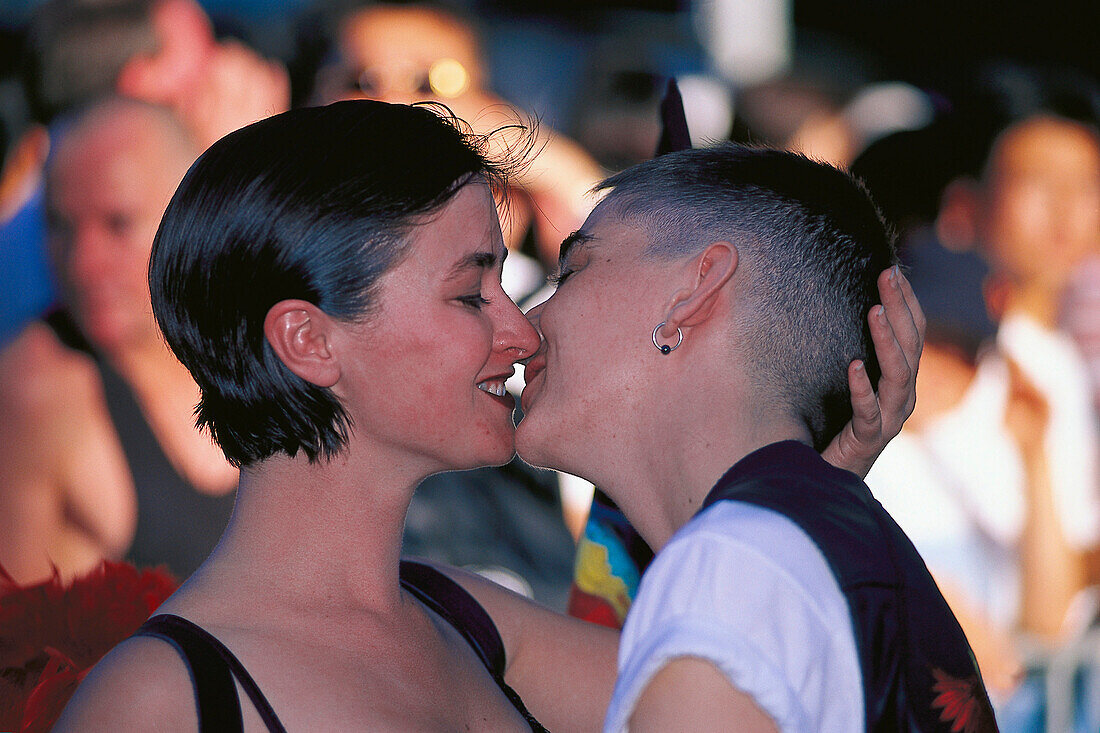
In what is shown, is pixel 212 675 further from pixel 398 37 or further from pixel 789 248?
pixel 398 37

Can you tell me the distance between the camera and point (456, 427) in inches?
59.4

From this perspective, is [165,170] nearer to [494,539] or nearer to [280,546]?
[494,539]

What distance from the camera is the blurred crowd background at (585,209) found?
3619mm

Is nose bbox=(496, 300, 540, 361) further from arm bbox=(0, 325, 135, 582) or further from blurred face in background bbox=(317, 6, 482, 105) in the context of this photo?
arm bbox=(0, 325, 135, 582)

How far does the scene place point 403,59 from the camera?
3.86 metres

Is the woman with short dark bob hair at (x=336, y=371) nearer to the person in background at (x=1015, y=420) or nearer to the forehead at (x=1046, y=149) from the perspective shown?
the person in background at (x=1015, y=420)

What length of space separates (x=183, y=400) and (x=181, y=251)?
2531mm

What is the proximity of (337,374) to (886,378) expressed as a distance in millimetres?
870

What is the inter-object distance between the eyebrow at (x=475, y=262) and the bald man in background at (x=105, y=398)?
2.51 meters

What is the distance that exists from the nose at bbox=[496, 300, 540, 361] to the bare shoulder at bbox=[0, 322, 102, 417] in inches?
105

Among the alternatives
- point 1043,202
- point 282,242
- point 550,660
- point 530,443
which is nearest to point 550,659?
point 550,660

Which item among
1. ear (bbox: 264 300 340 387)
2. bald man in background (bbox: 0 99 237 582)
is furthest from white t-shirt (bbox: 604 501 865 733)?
bald man in background (bbox: 0 99 237 582)

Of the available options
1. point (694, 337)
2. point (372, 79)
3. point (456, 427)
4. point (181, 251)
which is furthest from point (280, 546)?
point (372, 79)

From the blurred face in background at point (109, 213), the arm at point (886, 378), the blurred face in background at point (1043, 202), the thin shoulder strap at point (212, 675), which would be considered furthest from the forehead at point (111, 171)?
the blurred face in background at point (1043, 202)
